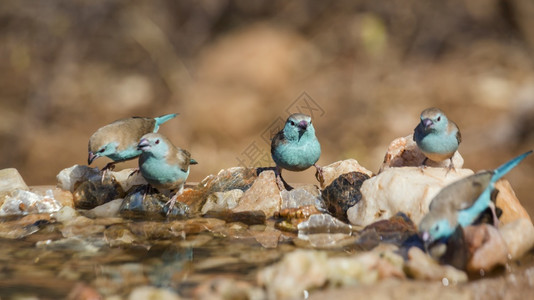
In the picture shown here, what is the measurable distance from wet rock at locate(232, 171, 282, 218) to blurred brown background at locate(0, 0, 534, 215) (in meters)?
3.86

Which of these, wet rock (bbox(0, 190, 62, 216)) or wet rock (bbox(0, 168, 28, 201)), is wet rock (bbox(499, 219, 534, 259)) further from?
wet rock (bbox(0, 168, 28, 201))

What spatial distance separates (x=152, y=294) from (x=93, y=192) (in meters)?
2.27

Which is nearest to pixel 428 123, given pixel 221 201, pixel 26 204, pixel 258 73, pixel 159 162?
pixel 221 201

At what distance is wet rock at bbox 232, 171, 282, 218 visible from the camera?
14.0ft

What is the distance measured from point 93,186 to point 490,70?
6.53 m

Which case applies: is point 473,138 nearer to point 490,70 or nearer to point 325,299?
point 490,70

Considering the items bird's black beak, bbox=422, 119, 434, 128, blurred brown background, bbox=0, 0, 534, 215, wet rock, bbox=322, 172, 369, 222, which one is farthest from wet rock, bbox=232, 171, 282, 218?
blurred brown background, bbox=0, 0, 534, 215

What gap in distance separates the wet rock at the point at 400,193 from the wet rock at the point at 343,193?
0.47 feet

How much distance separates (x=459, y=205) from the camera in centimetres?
315

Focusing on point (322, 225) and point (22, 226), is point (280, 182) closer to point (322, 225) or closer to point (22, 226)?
point (322, 225)

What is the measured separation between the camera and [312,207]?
4.15m

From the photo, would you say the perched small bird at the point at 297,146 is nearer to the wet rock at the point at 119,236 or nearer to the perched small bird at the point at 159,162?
the perched small bird at the point at 159,162

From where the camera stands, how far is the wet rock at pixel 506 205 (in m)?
3.55

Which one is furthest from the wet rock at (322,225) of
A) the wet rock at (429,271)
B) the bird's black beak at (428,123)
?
the wet rock at (429,271)
